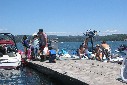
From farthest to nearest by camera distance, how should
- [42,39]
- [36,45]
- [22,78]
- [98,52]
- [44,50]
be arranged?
1. [36,45]
2. [98,52]
3. [42,39]
4. [44,50]
5. [22,78]

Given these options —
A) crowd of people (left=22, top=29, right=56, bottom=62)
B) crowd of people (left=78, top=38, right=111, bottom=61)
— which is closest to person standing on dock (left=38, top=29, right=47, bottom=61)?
crowd of people (left=22, top=29, right=56, bottom=62)

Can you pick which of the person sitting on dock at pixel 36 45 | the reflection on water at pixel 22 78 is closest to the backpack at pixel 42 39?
the person sitting on dock at pixel 36 45

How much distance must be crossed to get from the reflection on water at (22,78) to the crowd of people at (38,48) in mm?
1709

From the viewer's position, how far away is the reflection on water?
17681mm

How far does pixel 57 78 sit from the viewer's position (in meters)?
16.9

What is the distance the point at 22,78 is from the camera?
64.1 feet

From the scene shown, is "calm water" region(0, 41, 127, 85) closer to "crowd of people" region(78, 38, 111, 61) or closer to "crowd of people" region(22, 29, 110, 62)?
"crowd of people" region(22, 29, 110, 62)

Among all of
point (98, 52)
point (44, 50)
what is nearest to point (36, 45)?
point (44, 50)

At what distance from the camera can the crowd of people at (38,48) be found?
24.2 metres

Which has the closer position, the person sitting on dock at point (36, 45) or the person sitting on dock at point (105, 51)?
the person sitting on dock at point (105, 51)

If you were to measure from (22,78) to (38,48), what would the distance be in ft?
21.7

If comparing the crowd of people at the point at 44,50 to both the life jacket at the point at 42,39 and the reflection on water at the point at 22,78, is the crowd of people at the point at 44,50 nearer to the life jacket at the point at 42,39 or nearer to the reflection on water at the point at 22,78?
the life jacket at the point at 42,39

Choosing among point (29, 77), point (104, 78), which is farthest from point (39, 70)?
point (104, 78)

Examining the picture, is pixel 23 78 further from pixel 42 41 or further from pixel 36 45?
pixel 36 45
